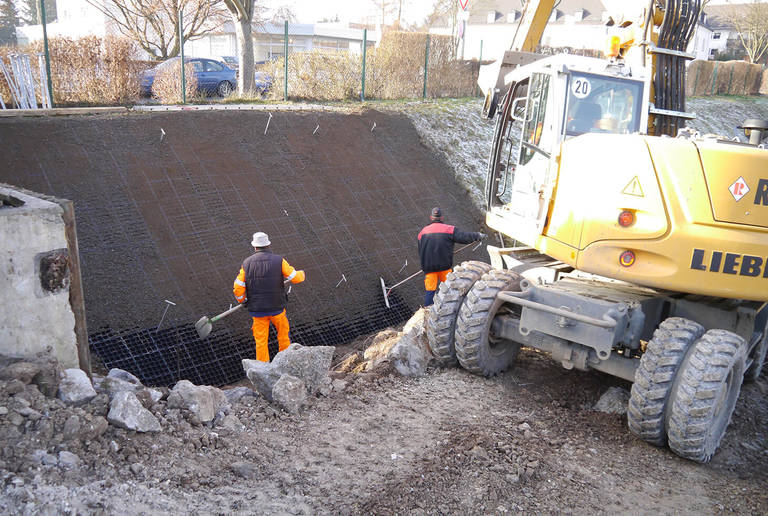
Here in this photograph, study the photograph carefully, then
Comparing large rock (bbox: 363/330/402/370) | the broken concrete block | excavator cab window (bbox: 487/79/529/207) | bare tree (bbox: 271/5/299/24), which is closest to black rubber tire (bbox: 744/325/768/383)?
excavator cab window (bbox: 487/79/529/207)

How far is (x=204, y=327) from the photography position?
7086 millimetres

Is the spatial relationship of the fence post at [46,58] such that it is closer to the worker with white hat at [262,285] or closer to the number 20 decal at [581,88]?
the worker with white hat at [262,285]

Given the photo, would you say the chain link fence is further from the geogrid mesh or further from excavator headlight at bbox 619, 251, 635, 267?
excavator headlight at bbox 619, 251, 635, 267

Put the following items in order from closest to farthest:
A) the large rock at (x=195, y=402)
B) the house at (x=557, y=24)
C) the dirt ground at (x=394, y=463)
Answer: the dirt ground at (x=394, y=463) → the large rock at (x=195, y=402) → the house at (x=557, y=24)

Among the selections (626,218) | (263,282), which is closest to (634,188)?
(626,218)

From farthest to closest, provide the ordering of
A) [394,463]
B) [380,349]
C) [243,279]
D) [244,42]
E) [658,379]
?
[244,42] < [243,279] < [380,349] < [658,379] < [394,463]

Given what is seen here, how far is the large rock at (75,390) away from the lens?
13.5 ft

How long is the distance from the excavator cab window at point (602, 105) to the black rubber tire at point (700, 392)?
6.99 ft

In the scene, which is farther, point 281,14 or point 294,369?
point 281,14

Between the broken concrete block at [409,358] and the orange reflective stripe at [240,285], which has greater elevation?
the orange reflective stripe at [240,285]

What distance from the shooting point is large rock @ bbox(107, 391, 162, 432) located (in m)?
4.04

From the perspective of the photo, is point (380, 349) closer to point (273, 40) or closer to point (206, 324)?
point (206, 324)

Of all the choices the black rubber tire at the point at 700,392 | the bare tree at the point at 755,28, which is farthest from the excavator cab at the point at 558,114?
the bare tree at the point at 755,28

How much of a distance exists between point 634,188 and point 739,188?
0.72 meters
